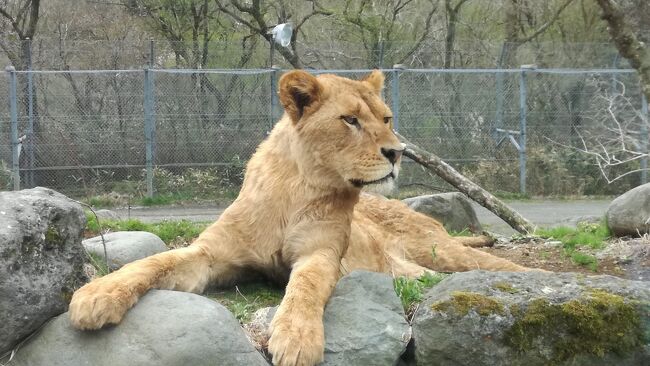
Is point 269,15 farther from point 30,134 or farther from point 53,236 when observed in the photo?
point 53,236

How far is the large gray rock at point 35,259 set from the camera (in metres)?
3.47

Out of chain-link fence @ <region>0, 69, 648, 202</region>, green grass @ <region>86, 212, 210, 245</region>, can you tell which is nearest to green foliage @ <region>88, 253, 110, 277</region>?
green grass @ <region>86, 212, 210, 245</region>

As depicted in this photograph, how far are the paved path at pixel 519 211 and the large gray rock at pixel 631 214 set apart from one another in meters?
3.84

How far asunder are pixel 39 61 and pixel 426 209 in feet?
32.6

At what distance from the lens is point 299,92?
4.31 meters

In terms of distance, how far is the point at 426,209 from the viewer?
842 cm

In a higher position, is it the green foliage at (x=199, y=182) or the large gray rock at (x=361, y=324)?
the large gray rock at (x=361, y=324)

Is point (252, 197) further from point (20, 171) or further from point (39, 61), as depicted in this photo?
point (39, 61)

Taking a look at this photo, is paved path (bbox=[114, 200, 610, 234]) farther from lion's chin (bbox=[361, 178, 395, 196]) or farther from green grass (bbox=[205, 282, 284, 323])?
lion's chin (bbox=[361, 178, 395, 196])

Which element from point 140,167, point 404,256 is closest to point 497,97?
point 140,167

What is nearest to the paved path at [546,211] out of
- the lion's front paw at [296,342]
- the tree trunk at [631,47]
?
the tree trunk at [631,47]

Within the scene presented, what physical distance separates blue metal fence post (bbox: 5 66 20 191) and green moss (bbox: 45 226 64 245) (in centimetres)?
1102

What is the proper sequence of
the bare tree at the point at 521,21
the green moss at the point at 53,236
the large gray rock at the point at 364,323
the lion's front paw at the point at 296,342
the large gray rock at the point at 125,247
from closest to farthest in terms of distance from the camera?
the lion's front paw at the point at 296,342 < the large gray rock at the point at 364,323 < the green moss at the point at 53,236 < the large gray rock at the point at 125,247 < the bare tree at the point at 521,21

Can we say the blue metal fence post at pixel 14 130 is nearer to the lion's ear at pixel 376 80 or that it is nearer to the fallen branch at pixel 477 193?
the fallen branch at pixel 477 193
